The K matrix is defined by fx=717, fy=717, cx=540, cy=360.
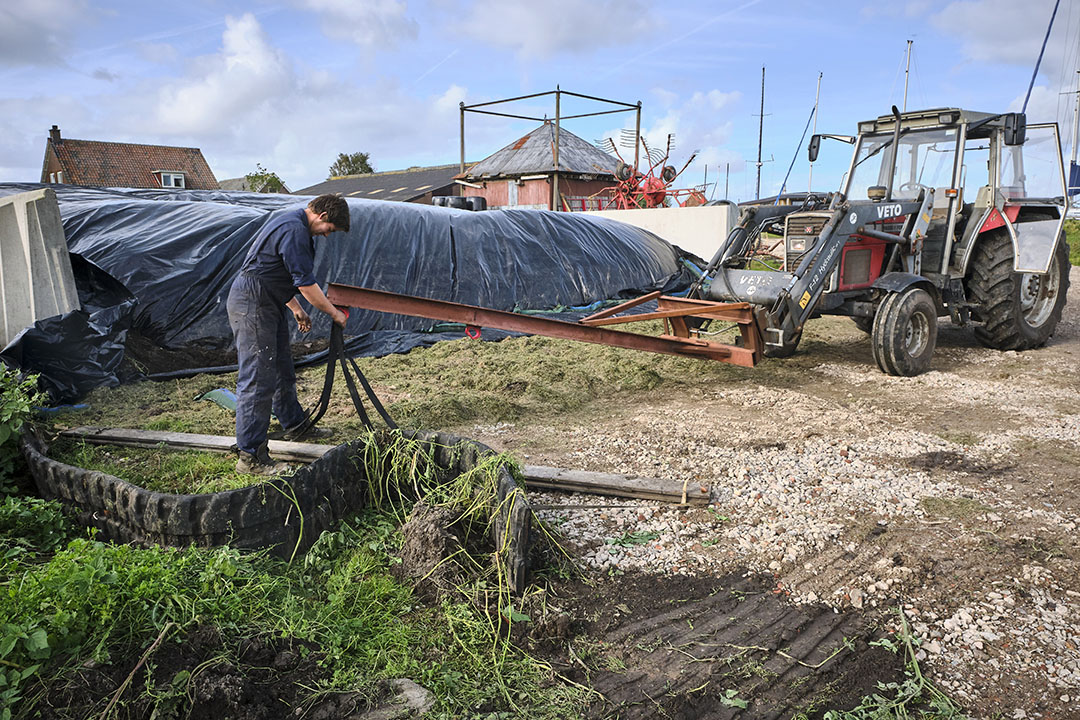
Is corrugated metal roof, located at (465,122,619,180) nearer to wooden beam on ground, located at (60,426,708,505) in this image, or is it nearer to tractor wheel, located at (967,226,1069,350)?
tractor wheel, located at (967,226,1069,350)

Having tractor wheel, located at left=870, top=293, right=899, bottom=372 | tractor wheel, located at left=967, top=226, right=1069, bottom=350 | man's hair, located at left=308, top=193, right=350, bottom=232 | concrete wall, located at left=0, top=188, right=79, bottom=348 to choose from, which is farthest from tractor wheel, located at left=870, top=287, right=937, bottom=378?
concrete wall, located at left=0, top=188, right=79, bottom=348

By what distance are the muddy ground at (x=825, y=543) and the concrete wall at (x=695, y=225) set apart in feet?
29.2

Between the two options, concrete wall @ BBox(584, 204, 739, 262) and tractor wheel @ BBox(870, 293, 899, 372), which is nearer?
tractor wheel @ BBox(870, 293, 899, 372)

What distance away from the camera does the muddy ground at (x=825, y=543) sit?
8.80ft

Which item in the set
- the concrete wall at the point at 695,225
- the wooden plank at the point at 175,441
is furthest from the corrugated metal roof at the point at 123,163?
the wooden plank at the point at 175,441

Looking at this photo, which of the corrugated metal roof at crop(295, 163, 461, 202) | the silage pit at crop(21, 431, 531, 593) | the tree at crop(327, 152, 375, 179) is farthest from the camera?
the tree at crop(327, 152, 375, 179)

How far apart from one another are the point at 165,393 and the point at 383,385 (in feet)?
6.39

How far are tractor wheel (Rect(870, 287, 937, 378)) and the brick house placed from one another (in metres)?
33.2

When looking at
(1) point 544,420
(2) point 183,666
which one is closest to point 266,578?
(2) point 183,666

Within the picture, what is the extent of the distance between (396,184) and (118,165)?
13.1 metres

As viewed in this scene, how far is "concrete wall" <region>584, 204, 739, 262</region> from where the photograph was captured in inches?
593

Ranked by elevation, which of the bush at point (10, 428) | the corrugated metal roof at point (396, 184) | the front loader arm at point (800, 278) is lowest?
the bush at point (10, 428)

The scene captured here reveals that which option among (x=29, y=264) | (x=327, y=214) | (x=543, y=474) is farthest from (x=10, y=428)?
(x=543, y=474)

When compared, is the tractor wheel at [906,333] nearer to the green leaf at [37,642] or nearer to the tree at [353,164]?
the green leaf at [37,642]
